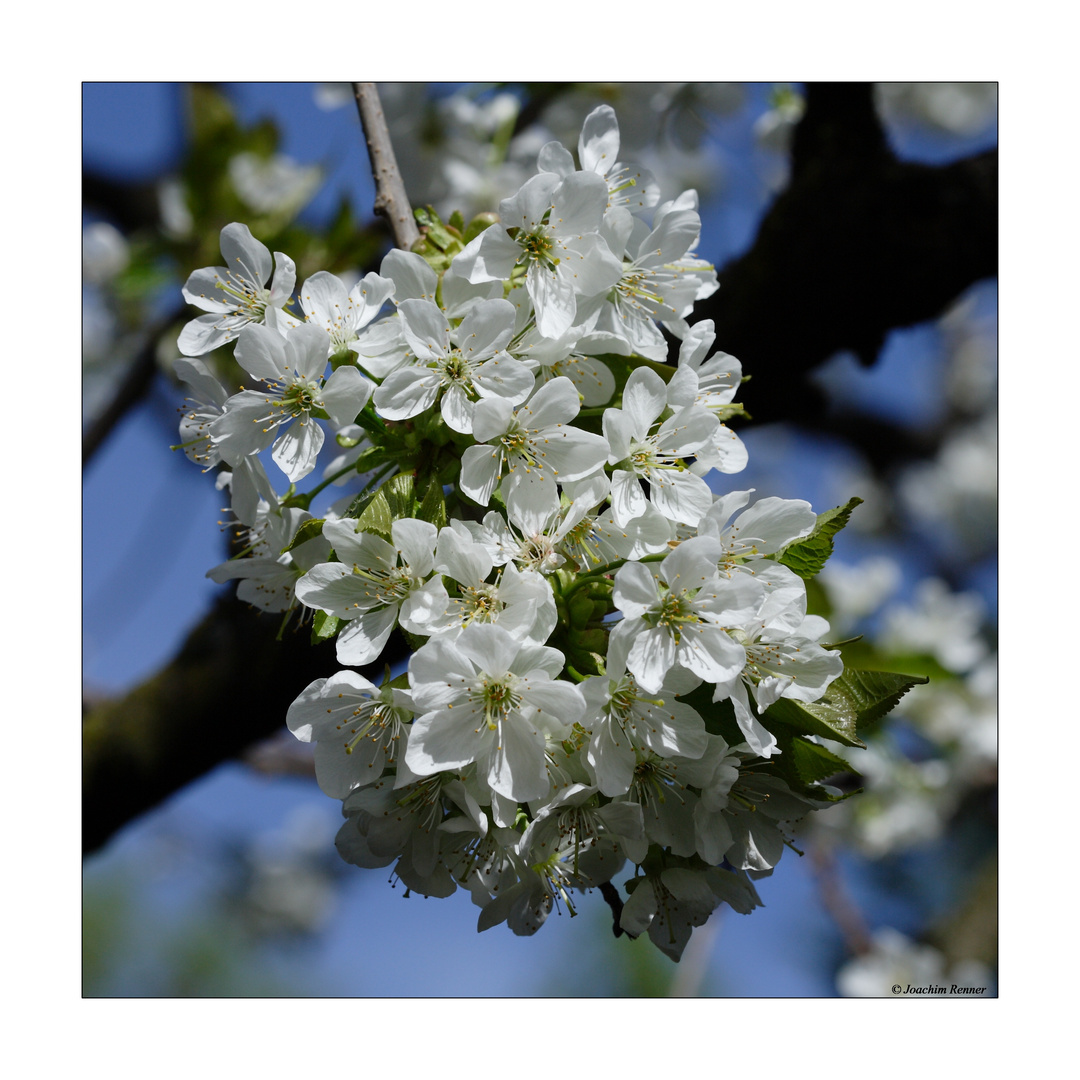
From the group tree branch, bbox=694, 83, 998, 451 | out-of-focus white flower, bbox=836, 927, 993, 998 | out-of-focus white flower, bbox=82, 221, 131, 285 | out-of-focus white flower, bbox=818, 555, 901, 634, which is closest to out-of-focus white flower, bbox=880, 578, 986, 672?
out-of-focus white flower, bbox=818, 555, 901, 634

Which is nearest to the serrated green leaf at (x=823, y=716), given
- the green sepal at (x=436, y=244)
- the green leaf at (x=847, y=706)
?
the green leaf at (x=847, y=706)

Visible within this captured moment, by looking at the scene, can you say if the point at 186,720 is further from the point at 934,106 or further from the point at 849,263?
the point at 934,106

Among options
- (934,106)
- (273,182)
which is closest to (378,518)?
(273,182)

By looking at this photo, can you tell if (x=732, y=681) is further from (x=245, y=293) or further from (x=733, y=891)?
(x=245, y=293)

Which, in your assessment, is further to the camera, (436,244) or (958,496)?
(958,496)

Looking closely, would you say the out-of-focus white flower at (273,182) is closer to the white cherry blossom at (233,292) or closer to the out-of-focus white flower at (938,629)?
the white cherry blossom at (233,292)

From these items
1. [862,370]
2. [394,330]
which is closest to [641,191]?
[394,330]
